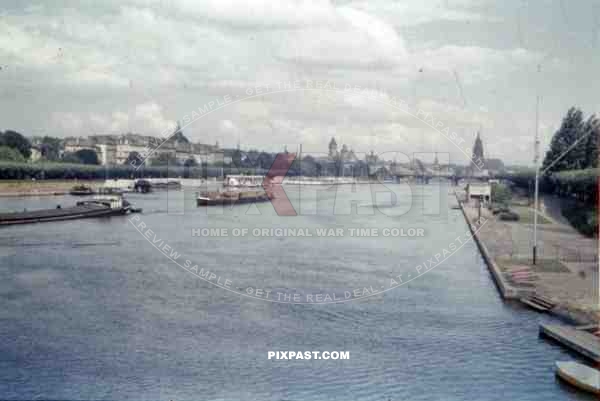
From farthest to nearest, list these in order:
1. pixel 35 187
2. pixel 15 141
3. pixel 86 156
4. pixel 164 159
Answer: pixel 164 159, pixel 86 156, pixel 15 141, pixel 35 187

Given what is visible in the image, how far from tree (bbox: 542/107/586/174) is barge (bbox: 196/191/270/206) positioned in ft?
36.3

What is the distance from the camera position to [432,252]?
1444 cm

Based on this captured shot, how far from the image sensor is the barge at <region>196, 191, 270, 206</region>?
25.7m

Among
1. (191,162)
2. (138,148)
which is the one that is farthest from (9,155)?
(138,148)

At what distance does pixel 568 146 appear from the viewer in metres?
25.6

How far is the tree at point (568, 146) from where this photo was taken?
78.9ft

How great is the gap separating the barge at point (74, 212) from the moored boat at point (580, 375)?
14.9 m

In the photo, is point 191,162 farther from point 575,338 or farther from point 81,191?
point 575,338

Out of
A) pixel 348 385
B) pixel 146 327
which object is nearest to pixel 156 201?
pixel 146 327

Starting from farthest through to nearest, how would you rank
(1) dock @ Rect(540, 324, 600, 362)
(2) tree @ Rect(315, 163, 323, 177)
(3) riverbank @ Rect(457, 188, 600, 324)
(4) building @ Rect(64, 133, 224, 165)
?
(2) tree @ Rect(315, 163, 323, 177), (4) building @ Rect(64, 133, 224, 165), (3) riverbank @ Rect(457, 188, 600, 324), (1) dock @ Rect(540, 324, 600, 362)

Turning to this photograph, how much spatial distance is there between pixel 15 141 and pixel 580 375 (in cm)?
3602

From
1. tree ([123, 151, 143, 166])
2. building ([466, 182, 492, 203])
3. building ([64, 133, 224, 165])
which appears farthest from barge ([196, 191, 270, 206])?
building ([64, 133, 224, 165])

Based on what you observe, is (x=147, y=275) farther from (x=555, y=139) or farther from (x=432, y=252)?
(x=555, y=139)

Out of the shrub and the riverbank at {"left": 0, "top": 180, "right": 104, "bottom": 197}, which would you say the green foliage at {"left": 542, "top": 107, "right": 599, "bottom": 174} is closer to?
the shrub
